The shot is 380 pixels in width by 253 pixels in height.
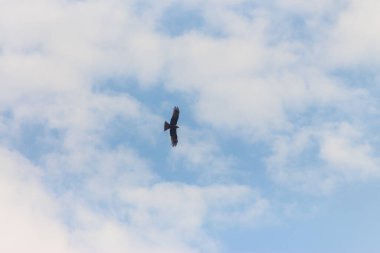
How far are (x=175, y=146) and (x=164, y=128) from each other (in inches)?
142

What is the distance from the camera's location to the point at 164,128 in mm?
110062

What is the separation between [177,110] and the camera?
110 m

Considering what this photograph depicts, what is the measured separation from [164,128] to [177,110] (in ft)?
9.69

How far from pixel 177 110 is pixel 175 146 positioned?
537 cm

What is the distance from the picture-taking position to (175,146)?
112m
